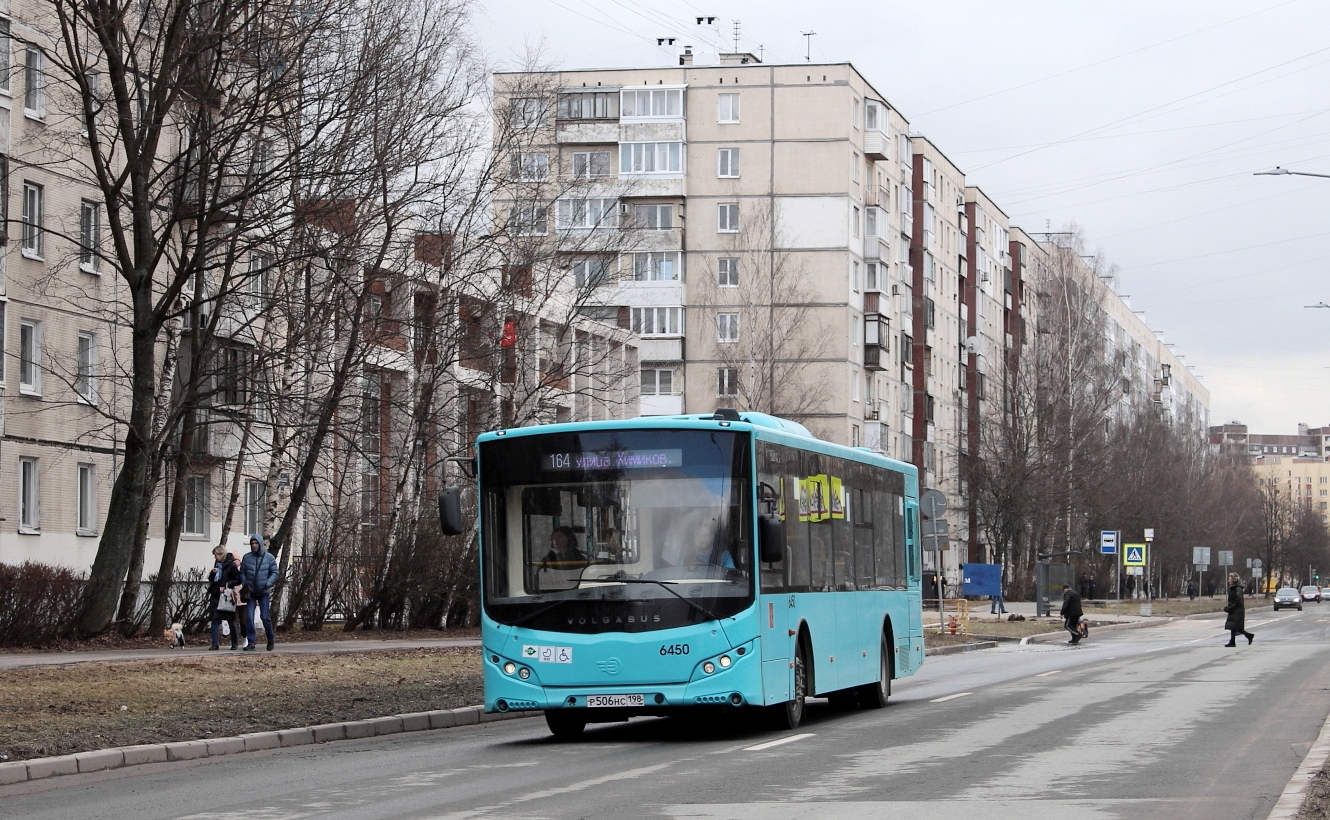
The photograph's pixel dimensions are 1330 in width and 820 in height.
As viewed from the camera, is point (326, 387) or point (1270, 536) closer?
point (326, 387)

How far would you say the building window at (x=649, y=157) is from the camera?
86.8m

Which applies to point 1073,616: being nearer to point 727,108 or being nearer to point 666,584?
point 666,584

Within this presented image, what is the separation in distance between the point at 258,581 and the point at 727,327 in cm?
5508

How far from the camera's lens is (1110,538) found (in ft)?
189

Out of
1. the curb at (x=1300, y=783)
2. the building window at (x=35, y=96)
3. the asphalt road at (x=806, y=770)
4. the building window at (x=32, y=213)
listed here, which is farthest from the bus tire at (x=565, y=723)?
the building window at (x=35, y=96)

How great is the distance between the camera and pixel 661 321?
284ft

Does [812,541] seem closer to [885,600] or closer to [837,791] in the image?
[885,600]

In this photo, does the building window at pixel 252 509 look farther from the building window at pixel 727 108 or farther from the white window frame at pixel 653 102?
the building window at pixel 727 108

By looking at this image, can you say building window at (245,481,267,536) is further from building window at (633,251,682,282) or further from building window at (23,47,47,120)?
building window at (633,251,682,282)

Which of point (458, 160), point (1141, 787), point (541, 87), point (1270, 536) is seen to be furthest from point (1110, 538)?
point (1270, 536)

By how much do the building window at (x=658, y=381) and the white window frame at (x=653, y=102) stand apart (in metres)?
11.8

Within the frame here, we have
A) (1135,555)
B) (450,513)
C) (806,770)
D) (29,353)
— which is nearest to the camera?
(806,770)

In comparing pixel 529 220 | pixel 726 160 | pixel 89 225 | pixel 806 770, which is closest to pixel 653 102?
pixel 726 160

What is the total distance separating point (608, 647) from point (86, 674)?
899 centimetres
